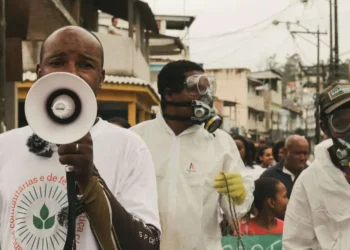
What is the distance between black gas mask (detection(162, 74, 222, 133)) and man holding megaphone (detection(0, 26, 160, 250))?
2.39 m

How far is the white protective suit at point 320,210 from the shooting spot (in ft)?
13.6

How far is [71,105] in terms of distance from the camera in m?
2.36

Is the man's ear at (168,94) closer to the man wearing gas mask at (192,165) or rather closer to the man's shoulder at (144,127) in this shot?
the man wearing gas mask at (192,165)

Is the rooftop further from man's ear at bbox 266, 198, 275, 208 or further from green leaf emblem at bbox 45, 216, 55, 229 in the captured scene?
green leaf emblem at bbox 45, 216, 55, 229

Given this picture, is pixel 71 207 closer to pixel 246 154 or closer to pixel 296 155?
pixel 296 155

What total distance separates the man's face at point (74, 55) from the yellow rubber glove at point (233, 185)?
2336mm

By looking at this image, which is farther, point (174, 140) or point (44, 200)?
point (174, 140)

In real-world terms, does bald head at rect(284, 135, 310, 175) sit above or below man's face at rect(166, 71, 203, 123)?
below

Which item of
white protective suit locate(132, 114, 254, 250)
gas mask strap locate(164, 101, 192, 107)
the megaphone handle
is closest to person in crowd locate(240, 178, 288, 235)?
white protective suit locate(132, 114, 254, 250)

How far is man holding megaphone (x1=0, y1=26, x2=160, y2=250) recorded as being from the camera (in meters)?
2.40

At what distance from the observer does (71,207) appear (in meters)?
2.42

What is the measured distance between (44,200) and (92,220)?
243mm

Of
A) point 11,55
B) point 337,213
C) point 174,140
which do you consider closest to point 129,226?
point 337,213

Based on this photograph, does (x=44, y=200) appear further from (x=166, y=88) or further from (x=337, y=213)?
(x=166, y=88)
